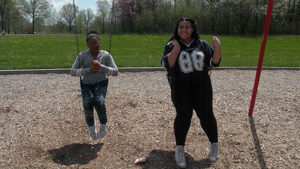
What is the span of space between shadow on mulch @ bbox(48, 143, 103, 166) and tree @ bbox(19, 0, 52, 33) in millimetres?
49330

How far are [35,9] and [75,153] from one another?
51143 millimetres

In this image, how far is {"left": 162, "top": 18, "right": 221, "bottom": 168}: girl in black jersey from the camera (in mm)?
2850

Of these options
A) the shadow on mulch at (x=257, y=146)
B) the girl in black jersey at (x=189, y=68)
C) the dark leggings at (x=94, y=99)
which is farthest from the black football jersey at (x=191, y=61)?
the shadow on mulch at (x=257, y=146)

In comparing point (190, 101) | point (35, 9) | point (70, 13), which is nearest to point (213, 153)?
point (190, 101)

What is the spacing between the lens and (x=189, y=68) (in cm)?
285

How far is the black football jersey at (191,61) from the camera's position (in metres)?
2.85

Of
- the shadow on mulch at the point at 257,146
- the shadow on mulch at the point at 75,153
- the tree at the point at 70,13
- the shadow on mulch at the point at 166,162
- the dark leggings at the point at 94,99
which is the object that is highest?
the tree at the point at 70,13

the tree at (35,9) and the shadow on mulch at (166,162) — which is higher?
the tree at (35,9)

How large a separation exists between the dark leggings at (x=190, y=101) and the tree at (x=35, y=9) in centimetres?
5020

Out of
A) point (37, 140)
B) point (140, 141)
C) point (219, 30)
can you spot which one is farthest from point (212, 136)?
point (219, 30)

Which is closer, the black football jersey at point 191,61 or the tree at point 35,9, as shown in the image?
the black football jersey at point 191,61

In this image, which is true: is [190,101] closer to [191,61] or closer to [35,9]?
[191,61]

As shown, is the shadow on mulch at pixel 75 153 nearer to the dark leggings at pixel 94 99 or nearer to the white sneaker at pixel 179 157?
the dark leggings at pixel 94 99

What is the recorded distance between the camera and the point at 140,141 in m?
3.76
